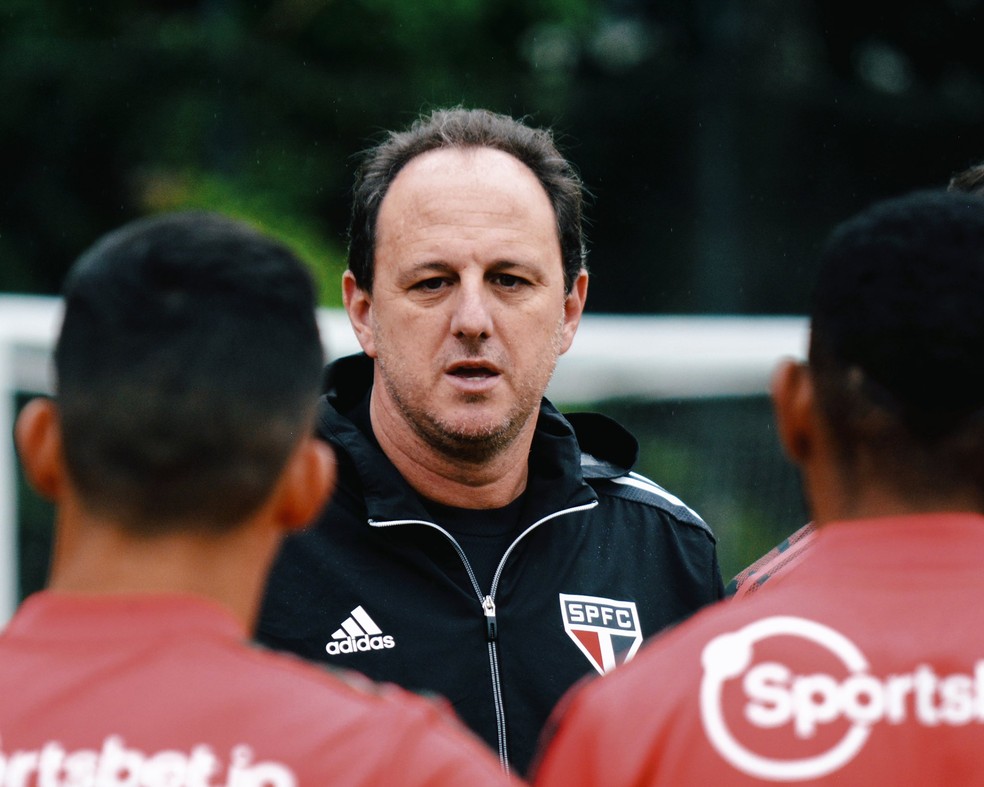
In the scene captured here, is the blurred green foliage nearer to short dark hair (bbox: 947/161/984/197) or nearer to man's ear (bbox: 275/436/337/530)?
short dark hair (bbox: 947/161/984/197)

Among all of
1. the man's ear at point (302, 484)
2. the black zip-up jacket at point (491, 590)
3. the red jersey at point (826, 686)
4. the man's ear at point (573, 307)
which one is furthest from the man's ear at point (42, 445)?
the man's ear at point (573, 307)

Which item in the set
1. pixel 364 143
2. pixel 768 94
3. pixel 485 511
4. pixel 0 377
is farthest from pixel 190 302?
pixel 768 94

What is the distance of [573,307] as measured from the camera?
155 inches

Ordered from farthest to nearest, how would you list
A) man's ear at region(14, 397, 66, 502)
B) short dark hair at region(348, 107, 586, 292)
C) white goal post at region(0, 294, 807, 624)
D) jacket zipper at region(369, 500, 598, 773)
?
white goal post at region(0, 294, 807, 624)
short dark hair at region(348, 107, 586, 292)
jacket zipper at region(369, 500, 598, 773)
man's ear at region(14, 397, 66, 502)

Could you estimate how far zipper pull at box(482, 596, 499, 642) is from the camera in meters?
3.21

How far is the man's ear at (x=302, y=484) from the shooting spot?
6.18 ft

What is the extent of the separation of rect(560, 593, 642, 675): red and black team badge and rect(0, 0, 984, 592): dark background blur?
787 centimetres

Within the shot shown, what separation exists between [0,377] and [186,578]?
4.18 meters

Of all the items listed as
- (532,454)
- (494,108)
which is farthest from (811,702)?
(494,108)

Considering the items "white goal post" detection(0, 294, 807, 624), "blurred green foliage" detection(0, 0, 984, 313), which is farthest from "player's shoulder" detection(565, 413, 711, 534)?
"blurred green foliage" detection(0, 0, 984, 313)

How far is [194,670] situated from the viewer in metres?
1.74

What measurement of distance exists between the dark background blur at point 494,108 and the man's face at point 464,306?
7396 mm

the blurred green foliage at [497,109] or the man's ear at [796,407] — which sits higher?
the blurred green foliage at [497,109]

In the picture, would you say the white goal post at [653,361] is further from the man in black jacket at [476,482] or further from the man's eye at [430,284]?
the man's eye at [430,284]
